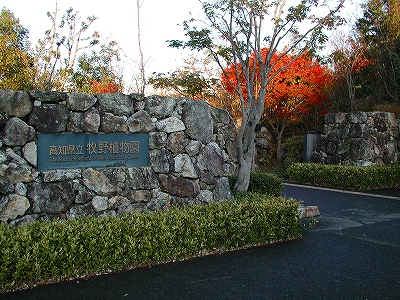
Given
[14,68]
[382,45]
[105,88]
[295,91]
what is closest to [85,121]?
[14,68]

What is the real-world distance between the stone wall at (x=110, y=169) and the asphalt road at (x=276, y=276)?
1299 millimetres

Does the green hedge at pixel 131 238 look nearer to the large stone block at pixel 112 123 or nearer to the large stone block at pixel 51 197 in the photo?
the large stone block at pixel 51 197

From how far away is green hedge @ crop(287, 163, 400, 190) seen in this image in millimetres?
11195

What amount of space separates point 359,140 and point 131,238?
1091 centimetres

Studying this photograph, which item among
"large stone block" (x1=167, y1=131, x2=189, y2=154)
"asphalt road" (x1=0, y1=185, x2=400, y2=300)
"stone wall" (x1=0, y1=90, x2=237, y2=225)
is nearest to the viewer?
"asphalt road" (x1=0, y1=185, x2=400, y2=300)

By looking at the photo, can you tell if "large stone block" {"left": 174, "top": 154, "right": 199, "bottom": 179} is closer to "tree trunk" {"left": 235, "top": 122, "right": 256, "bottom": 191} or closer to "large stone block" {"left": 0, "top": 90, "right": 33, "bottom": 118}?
"tree trunk" {"left": 235, "top": 122, "right": 256, "bottom": 191}

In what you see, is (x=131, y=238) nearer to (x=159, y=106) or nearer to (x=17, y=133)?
(x=17, y=133)

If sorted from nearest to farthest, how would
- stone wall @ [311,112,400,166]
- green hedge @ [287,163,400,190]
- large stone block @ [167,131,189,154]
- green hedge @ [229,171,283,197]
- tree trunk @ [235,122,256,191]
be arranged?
large stone block @ [167,131,189,154], tree trunk @ [235,122,256,191], green hedge @ [229,171,283,197], green hedge @ [287,163,400,190], stone wall @ [311,112,400,166]

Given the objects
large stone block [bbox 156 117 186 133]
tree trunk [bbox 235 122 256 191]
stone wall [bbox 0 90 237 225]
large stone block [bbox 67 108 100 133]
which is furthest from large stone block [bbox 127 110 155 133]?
tree trunk [bbox 235 122 256 191]

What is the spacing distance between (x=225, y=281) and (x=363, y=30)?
49.3 feet

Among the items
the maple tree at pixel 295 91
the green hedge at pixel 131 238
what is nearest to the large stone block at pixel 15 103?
the green hedge at pixel 131 238

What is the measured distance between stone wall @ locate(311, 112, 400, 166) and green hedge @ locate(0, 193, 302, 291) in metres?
8.37

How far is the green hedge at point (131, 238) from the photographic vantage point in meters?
3.70

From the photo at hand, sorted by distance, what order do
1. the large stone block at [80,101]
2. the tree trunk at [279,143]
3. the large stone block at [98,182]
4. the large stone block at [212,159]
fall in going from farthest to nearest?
1. the tree trunk at [279,143]
2. the large stone block at [212,159]
3. the large stone block at [98,182]
4. the large stone block at [80,101]
